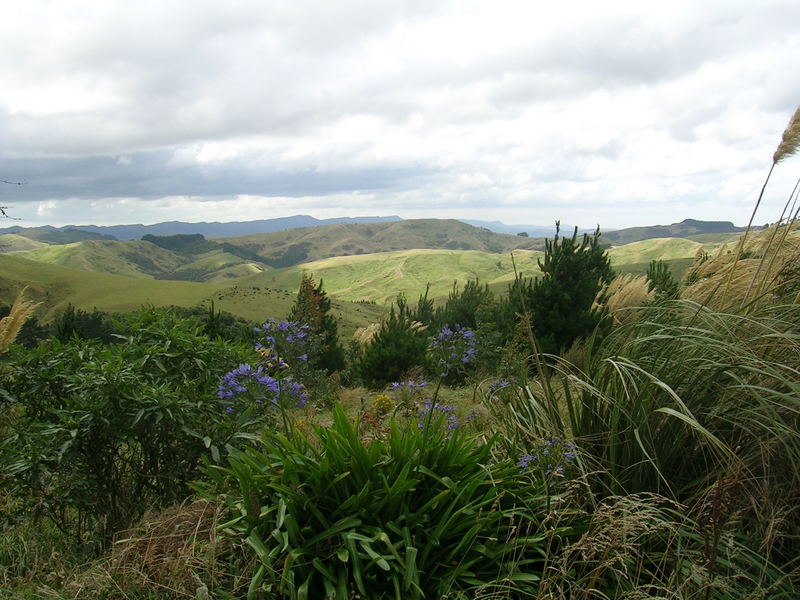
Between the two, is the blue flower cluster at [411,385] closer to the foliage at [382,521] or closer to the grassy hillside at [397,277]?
the foliage at [382,521]

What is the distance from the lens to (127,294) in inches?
3728

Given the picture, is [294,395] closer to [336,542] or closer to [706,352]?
[336,542]

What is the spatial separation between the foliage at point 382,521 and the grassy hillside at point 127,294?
68195 millimetres

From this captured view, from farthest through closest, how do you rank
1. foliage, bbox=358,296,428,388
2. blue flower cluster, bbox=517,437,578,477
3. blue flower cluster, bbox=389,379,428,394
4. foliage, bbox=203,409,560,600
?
foliage, bbox=358,296,428,388
blue flower cluster, bbox=389,379,428,394
blue flower cluster, bbox=517,437,578,477
foliage, bbox=203,409,560,600

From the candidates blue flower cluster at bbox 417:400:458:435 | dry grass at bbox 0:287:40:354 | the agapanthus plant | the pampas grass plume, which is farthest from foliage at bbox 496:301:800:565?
dry grass at bbox 0:287:40:354

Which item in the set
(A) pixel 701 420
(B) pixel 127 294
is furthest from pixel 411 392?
(B) pixel 127 294

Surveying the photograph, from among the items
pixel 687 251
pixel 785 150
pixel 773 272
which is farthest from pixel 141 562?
pixel 687 251

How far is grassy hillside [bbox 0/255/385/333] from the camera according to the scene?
263ft

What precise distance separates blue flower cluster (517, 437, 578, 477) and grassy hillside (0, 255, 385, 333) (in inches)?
2681

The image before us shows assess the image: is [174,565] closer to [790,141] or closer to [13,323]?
[13,323]

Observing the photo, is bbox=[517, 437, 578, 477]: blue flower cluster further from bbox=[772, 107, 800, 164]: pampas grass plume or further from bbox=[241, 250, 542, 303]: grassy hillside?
bbox=[241, 250, 542, 303]: grassy hillside

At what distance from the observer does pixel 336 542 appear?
2.55 meters

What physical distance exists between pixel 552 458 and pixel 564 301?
726 cm

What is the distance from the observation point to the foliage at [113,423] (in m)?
3.27
